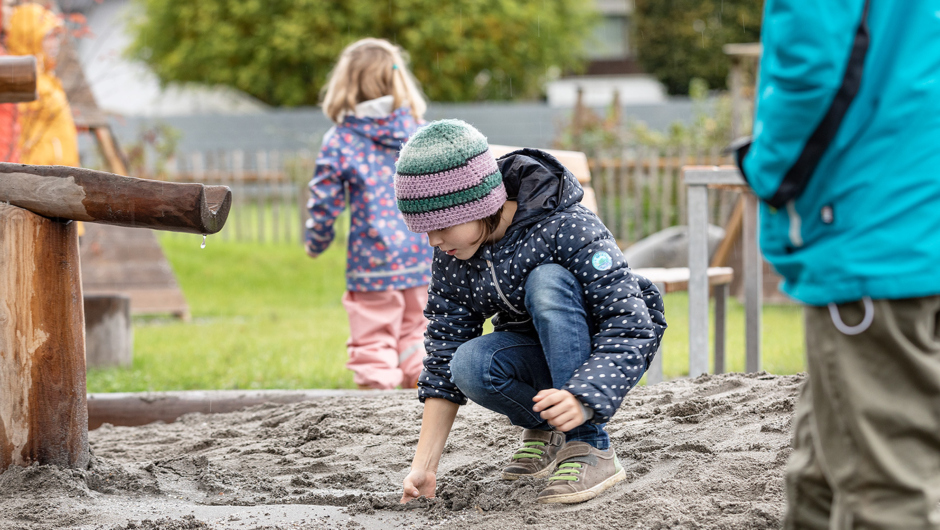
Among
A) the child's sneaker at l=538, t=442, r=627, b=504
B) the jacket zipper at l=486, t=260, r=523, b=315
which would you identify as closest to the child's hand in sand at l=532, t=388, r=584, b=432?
the child's sneaker at l=538, t=442, r=627, b=504

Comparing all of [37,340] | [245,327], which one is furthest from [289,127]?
[37,340]

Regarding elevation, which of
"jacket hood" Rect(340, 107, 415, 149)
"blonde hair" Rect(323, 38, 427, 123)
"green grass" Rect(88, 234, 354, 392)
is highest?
"blonde hair" Rect(323, 38, 427, 123)

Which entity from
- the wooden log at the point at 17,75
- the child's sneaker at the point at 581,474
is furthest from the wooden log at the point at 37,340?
the child's sneaker at the point at 581,474

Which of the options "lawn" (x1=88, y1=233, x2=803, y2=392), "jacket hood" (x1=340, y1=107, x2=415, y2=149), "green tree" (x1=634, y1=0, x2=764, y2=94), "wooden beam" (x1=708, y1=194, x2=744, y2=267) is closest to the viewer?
"jacket hood" (x1=340, y1=107, x2=415, y2=149)

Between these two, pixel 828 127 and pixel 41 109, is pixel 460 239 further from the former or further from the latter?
pixel 41 109

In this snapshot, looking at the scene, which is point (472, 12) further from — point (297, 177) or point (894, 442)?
point (894, 442)

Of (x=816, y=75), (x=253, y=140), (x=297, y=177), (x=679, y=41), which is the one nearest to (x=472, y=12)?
(x=253, y=140)

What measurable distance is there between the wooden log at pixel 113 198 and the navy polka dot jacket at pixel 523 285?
27.1 inches

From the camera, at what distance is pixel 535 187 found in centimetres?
250

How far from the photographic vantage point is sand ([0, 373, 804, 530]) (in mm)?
2305

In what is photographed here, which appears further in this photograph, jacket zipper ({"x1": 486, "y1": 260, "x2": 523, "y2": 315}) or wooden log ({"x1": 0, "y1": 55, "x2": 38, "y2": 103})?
wooden log ({"x1": 0, "y1": 55, "x2": 38, "y2": 103})

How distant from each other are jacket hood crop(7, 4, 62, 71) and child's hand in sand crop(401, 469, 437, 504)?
413 centimetres

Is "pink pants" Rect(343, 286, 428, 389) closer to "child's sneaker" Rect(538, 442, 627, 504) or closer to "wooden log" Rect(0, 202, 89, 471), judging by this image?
"wooden log" Rect(0, 202, 89, 471)

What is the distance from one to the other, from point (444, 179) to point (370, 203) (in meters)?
2.33
